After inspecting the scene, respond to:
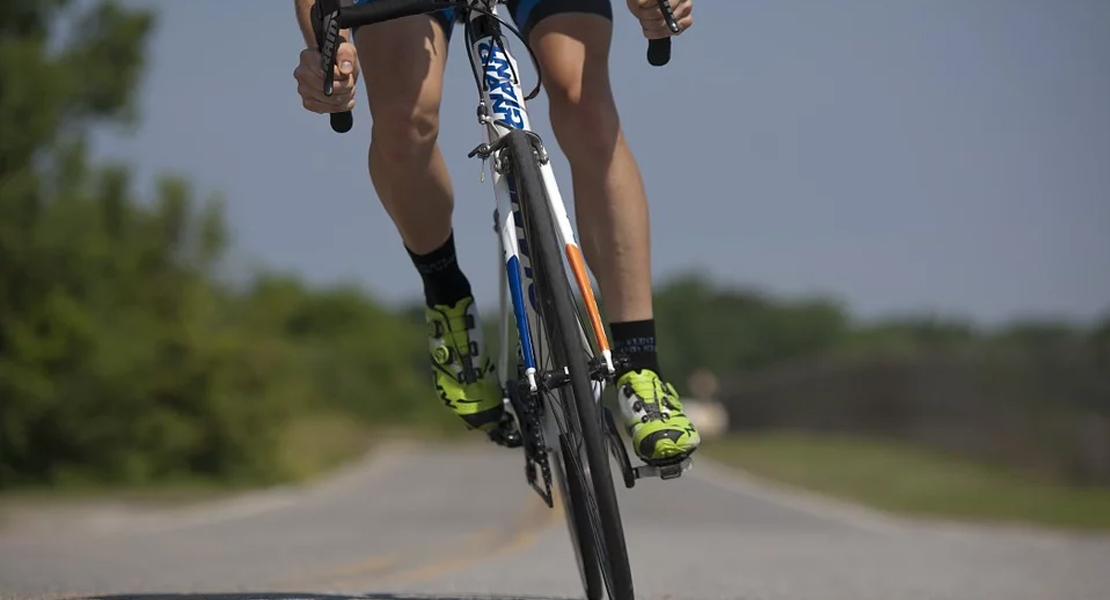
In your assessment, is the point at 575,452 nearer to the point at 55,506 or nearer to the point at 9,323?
the point at 55,506

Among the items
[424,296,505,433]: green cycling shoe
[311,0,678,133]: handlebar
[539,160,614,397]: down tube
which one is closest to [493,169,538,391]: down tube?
[539,160,614,397]: down tube

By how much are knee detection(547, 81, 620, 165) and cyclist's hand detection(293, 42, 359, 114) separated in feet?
1.97

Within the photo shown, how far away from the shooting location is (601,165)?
14.5ft

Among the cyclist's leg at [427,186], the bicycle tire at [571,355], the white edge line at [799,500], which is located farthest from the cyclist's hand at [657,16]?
the white edge line at [799,500]

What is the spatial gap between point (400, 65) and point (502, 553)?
6.72 metres

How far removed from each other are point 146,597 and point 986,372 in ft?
95.9

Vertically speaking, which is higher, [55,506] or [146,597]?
[146,597]

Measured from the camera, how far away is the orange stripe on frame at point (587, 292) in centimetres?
392

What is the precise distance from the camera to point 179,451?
28.5 meters

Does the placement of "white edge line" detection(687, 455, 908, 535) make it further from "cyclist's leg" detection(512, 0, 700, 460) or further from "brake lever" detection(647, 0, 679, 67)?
"brake lever" detection(647, 0, 679, 67)

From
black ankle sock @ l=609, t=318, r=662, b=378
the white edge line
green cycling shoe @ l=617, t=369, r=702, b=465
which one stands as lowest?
the white edge line

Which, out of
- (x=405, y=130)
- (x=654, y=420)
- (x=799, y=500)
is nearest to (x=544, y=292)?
(x=654, y=420)

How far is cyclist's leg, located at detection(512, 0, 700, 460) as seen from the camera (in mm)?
4383

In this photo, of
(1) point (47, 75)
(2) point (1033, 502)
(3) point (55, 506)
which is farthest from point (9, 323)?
(2) point (1033, 502)
